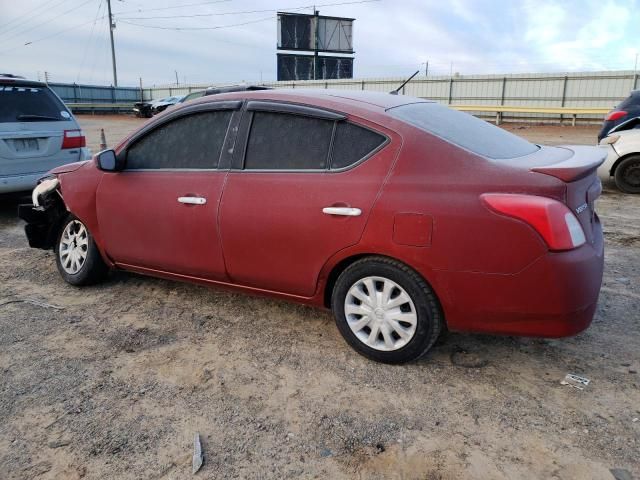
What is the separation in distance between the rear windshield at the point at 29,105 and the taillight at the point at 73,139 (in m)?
0.21

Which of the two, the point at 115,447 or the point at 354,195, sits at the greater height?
the point at 354,195

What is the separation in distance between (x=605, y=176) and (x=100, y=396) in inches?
341

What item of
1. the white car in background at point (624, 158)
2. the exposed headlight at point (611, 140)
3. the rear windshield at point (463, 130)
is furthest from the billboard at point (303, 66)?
the rear windshield at point (463, 130)

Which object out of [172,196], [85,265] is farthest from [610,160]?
[85,265]

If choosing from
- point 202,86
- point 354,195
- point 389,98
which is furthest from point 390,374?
point 202,86

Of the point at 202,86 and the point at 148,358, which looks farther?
the point at 202,86

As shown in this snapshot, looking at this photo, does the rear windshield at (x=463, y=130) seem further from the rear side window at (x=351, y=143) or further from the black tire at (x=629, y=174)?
the black tire at (x=629, y=174)

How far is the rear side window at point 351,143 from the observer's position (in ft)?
10.6

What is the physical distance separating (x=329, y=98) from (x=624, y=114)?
7554 millimetres

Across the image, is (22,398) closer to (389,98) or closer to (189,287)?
(189,287)

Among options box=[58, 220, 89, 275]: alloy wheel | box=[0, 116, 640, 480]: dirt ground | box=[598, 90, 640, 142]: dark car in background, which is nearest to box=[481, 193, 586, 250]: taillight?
box=[0, 116, 640, 480]: dirt ground

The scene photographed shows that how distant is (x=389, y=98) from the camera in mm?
3771

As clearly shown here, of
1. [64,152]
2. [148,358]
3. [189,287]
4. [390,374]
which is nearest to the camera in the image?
[390,374]

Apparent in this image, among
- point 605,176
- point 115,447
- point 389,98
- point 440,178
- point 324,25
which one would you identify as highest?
point 324,25
